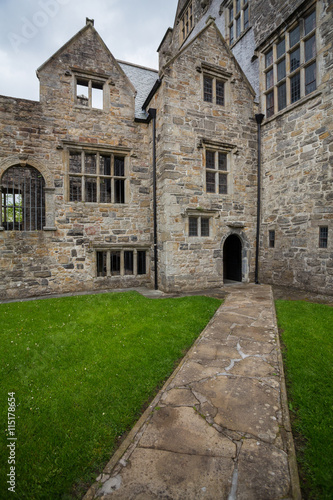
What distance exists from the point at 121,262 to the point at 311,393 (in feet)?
28.5

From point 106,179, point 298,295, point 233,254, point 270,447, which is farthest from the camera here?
point 233,254

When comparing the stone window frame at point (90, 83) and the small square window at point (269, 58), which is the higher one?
the small square window at point (269, 58)

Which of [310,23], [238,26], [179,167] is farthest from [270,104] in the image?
[238,26]

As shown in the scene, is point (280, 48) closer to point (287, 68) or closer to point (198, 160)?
point (287, 68)

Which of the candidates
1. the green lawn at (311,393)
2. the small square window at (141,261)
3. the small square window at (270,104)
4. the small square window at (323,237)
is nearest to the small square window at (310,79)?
the small square window at (270,104)

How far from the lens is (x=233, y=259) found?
12.9 m

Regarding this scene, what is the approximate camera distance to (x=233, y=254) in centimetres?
1291

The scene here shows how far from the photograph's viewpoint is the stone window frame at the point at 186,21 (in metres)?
16.7

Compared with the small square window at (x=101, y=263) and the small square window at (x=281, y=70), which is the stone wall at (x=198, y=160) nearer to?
the small square window at (x=281, y=70)

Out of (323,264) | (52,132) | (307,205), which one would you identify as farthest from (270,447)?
(52,132)

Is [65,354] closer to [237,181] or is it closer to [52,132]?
[52,132]

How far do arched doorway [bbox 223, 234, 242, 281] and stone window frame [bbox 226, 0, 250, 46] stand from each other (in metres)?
11.3

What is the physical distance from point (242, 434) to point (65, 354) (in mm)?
3235

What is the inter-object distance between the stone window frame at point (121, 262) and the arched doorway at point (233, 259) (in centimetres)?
473
